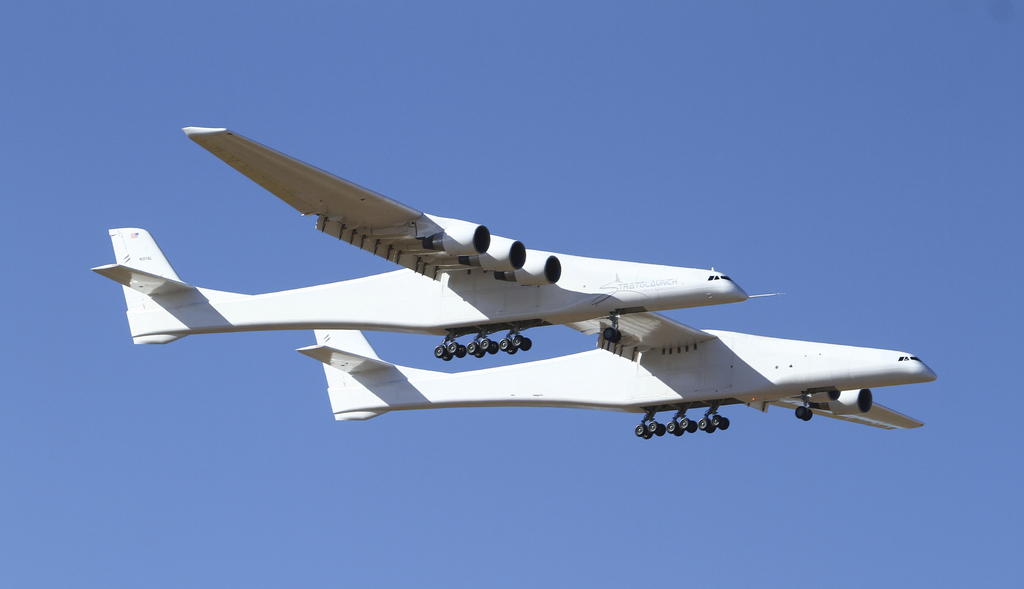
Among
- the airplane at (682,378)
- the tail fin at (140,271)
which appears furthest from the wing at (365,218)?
the tail fin at (140,271)

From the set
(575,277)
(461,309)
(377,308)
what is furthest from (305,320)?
(575,277)

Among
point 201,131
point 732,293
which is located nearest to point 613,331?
point 732,293

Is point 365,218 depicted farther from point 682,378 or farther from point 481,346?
point 682,378

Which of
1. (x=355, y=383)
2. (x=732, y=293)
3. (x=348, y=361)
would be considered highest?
(x=732, y=293)

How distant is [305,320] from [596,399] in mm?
8136

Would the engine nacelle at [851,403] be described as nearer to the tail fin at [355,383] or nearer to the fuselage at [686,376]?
the fuselage at [686,376]

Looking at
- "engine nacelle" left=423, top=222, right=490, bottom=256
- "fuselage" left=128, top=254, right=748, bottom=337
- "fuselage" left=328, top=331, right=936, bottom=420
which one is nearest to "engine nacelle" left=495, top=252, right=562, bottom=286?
"fuselage" left=128, top=254, right=748, bottom=337

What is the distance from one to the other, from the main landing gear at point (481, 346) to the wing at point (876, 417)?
9.82 metres

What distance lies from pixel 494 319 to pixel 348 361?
10.4 metres

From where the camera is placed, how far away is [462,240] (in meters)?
33.2

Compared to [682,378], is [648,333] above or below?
above

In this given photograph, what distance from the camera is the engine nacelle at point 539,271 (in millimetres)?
34156

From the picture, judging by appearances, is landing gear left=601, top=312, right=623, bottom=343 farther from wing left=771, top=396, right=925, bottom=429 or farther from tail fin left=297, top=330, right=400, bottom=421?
tail fin left=297, top=330, right=400, bottom=421

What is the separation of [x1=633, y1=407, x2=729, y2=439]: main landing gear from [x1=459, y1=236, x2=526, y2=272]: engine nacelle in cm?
902
